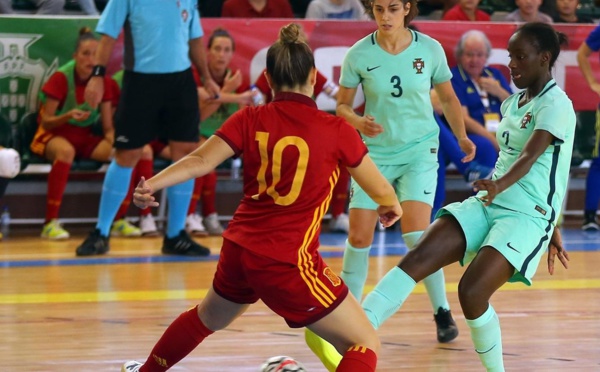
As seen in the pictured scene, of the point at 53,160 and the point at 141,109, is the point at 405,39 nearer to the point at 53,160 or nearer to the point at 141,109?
the point at 141,109

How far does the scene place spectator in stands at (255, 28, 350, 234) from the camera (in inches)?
357

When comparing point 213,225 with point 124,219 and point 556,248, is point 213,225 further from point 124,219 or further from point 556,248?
point 556,248

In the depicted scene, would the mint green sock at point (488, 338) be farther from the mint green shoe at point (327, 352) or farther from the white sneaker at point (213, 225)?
the white sneaker at point (213, 225)

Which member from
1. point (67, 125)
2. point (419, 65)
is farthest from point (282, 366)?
point (67, 125)

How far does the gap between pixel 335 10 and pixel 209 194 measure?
7.22 ft

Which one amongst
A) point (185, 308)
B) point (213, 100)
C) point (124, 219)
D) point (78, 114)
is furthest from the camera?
point (124, 219)

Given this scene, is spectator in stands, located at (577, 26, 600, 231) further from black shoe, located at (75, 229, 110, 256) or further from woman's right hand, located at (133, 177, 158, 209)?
woman's right hand, located at (133, 177, 158, 209)

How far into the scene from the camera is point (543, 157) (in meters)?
4.41

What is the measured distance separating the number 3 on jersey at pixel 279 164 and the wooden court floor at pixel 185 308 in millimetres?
1333

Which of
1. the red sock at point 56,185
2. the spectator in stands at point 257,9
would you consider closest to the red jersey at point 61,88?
the red sock at point 56,185

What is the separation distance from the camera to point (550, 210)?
14.4 feet

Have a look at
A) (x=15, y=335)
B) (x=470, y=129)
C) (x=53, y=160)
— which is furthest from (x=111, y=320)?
(x=470, y=129)

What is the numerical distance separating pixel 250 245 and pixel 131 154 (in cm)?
418

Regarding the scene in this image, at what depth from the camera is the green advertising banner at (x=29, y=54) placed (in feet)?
29.3
